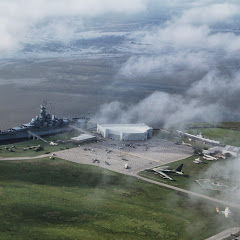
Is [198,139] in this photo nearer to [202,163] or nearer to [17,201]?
[202,163]

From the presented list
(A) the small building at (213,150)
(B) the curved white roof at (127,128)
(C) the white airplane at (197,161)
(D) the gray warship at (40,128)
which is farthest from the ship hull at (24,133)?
(C) the white airplane at (197,161)

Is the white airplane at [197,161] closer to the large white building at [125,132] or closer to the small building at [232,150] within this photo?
the small building at [232,150]

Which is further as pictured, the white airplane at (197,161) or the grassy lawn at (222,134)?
the grassy lawn at (222,134)

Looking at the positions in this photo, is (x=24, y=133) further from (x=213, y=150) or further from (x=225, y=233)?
(x=225, y=233)

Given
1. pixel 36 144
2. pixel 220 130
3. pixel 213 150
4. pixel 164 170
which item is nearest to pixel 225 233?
pixel 164 170

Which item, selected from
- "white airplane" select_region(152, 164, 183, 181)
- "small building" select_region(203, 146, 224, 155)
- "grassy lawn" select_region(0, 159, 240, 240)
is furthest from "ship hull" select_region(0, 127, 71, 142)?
"white airplane" select_region(152, 164, 183, 181)

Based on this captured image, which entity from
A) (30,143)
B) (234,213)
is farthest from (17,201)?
(30,143)
